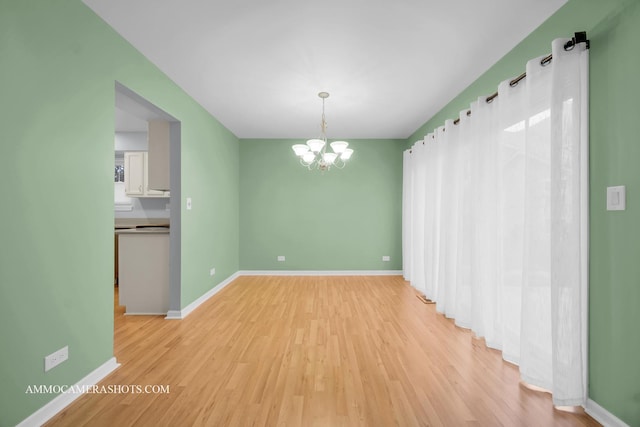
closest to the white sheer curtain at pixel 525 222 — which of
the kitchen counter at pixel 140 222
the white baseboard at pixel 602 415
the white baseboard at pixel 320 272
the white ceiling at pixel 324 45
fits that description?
the white baseboard at pixel 602 415

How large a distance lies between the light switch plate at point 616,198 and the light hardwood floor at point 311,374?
4.29ft

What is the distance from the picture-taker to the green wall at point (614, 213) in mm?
1653

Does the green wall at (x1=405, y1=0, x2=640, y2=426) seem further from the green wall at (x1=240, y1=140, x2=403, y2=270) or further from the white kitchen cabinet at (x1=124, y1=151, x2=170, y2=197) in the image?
the white kitchen cabinet at (x1=124, y1=151, x2=170, y2=197)

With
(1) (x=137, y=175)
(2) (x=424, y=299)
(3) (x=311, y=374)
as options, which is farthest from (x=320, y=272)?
(1) (x=137, y=175)

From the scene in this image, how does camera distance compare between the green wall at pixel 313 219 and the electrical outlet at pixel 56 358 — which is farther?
the green wall at pixel 313 219

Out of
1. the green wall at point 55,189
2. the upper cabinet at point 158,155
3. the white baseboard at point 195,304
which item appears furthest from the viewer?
the upper cabinet at point 158,155

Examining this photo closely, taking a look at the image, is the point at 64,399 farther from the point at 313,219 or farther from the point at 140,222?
the point at 140,222

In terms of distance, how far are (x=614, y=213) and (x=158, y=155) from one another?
4.57 metres

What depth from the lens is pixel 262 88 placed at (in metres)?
3.61

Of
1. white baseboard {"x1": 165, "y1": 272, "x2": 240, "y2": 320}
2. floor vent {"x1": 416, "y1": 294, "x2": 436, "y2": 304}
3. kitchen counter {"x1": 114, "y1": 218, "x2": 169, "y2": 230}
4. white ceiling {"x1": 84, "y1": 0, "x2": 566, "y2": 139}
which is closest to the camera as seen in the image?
white ceiling {"x1": 84, "y1": 0, "x2": 566, "y2": 139}

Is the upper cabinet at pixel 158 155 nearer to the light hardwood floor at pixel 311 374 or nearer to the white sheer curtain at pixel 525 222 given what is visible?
the light hardwood floor at pixel 311 374

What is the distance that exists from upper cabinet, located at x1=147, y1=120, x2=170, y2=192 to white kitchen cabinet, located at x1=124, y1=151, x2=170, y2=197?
1.81m

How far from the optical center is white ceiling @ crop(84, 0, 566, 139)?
2.20 meters

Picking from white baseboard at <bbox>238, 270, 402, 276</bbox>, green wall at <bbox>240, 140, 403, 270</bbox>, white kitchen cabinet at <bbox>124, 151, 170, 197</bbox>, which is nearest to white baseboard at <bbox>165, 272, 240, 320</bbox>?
white baseboard at <bbox>238, 270, 402, 276</bbox>
